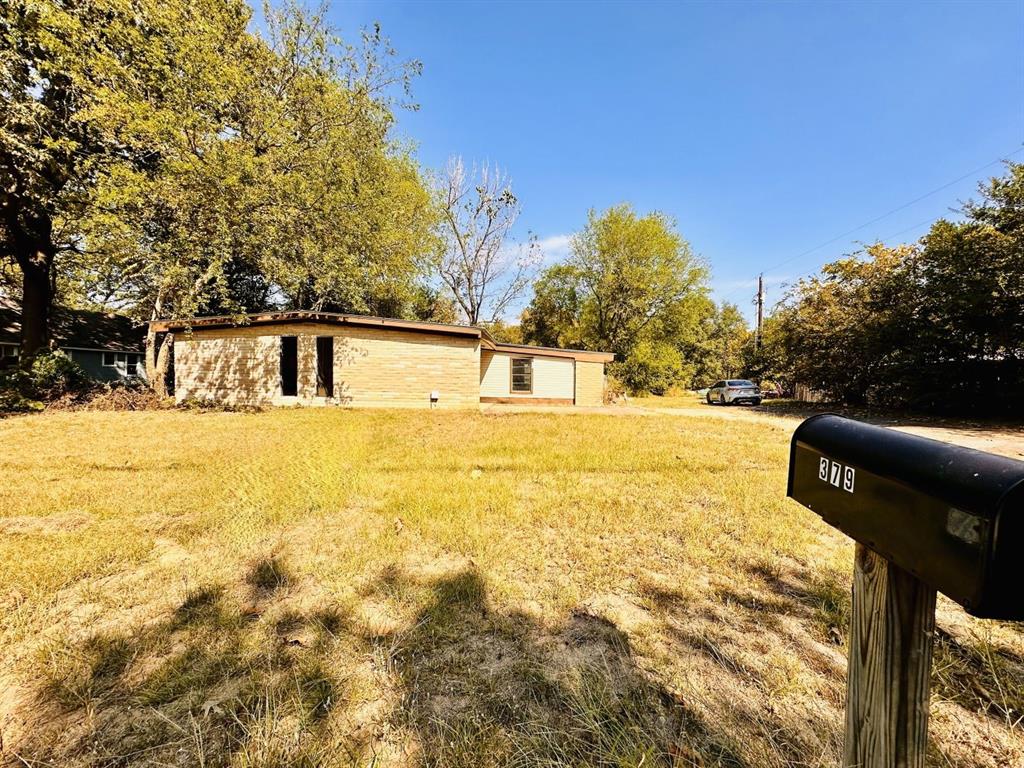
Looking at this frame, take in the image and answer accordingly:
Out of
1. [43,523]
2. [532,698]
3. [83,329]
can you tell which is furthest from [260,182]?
[83,329]

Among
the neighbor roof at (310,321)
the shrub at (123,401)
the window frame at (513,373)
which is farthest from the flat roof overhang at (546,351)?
the shrub at (123,401)

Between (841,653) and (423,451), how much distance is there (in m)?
5.61

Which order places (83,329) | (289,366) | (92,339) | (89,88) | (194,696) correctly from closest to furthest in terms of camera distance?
(194,696) < (89,88) < (289,366) < (92,339) < (83,329)

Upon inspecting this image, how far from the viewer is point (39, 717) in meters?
1.66

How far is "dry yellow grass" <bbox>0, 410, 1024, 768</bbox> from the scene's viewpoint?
1.58 metres

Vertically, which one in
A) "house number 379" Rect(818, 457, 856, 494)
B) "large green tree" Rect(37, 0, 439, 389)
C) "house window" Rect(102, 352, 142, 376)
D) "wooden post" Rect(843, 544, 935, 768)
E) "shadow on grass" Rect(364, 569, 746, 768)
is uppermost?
"large green tree" Rect(37, 0, 439, 389)

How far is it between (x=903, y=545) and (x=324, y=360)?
14973 millimetres

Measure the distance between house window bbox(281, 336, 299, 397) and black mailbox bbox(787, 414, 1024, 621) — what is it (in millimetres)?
15141

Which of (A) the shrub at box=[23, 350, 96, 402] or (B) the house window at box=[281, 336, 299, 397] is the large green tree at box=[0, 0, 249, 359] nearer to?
(A) the shrub at box=[23, 350, 96, 402]

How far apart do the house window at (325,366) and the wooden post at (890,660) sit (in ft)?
46.6

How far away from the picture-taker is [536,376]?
1822 centimetres

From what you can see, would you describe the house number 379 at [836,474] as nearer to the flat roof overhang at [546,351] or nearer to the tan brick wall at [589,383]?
the flat roof overhang at [546,351]

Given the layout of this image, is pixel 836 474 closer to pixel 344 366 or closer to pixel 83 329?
pixel 344 366

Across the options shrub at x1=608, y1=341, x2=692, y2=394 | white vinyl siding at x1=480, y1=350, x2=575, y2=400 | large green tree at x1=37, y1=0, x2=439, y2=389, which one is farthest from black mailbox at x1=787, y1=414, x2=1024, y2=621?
shrub at x1=608, y1=341, x2=692, y2=394
